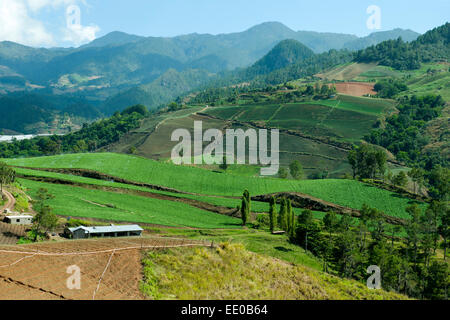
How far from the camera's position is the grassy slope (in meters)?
24.7

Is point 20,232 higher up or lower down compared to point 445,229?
higher up

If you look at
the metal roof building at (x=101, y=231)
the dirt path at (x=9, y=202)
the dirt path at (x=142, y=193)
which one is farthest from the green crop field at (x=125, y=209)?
the metal roof building at (x=101, y=231)

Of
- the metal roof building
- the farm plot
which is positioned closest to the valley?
the farm plot

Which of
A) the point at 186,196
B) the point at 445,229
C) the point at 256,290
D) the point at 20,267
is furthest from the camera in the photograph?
the point at 186,196

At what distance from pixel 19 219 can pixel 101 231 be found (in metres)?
12.8

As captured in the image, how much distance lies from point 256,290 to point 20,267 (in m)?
15.6

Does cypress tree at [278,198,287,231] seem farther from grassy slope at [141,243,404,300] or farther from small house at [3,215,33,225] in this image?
small house at [3,215,33,225]

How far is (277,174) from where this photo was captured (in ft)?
410

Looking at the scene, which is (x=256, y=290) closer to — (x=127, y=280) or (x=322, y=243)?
(x=127, y=280)

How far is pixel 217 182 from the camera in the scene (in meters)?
97.8

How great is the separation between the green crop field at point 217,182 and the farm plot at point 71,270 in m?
63.3

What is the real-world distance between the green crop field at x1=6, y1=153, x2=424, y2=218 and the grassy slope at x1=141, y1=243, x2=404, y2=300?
2227 inches

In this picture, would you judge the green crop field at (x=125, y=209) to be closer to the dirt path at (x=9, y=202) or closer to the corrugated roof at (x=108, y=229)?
the dirt path at (x=9, y=202)
